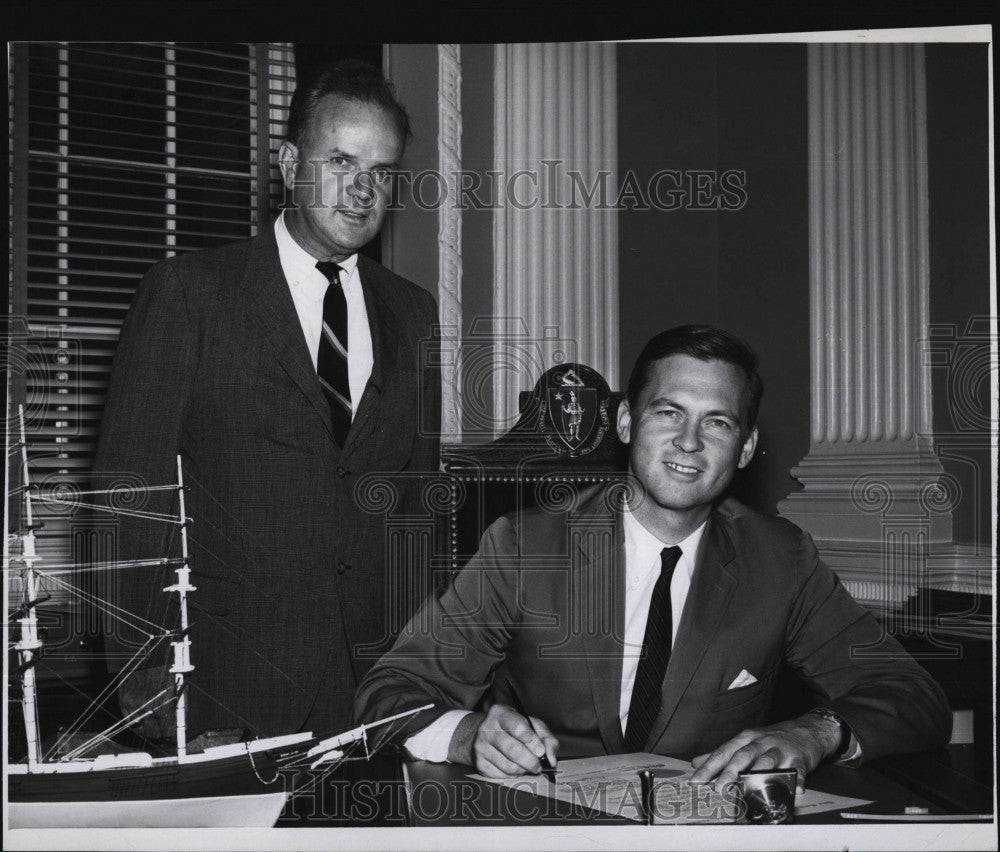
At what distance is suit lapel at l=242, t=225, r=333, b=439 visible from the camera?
249cm

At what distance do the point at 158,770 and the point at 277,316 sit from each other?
3.70 ft

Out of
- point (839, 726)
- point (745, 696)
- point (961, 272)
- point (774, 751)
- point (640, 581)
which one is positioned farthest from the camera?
point (961, 272)

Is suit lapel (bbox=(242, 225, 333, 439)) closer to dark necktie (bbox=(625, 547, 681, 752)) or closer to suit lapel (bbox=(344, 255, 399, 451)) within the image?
suit lapel (bbox=(344, 255, 399, 451))

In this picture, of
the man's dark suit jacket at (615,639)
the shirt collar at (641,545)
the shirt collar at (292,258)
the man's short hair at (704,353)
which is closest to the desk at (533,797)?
the man's dark suit jacket at (615,639)

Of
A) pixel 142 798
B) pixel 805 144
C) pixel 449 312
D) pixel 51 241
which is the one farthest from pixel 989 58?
pixel 142 798

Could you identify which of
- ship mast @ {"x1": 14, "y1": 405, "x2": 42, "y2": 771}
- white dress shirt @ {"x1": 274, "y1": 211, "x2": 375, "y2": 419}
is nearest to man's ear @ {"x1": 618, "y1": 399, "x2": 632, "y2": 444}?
white dress shirt @ {"x1": 274, "y1": 211, "x2": 375, "y2": 419}

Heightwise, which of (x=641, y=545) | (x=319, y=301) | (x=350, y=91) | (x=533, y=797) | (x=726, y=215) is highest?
(x=350, y=91)

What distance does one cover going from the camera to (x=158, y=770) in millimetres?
2439

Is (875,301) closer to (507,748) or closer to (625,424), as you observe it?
(625,424)

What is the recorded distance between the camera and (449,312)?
8.36 feet

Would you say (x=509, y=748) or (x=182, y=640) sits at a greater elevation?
(x=182, y=640)

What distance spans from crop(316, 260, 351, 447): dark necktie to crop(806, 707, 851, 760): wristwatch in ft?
4.11

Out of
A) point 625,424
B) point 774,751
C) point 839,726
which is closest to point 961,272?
point 625,424

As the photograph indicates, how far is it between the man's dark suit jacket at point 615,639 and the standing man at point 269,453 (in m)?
0.19
